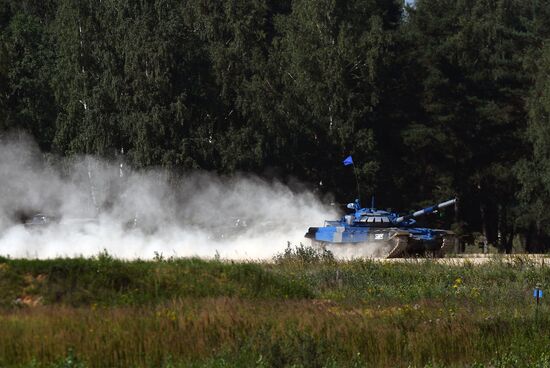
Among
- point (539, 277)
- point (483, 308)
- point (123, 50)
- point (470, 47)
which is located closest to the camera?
point (483, 308)

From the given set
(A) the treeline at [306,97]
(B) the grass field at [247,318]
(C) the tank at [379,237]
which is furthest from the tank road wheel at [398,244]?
(A) the treeline at [306,97]

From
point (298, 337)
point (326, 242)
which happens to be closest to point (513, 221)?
point (326, 242)

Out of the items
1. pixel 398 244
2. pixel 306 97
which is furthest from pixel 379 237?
pixel 306 97

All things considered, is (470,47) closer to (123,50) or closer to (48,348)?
(123,50)

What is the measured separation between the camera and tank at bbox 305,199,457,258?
37.8 metres

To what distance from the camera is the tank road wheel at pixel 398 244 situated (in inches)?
1474

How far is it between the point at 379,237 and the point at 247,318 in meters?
21.0

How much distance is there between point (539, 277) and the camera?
26.2 meters

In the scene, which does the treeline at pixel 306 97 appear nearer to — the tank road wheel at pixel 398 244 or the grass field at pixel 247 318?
the tank road wheel at pixel 398 244

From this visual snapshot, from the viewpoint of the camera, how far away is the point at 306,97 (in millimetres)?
56844

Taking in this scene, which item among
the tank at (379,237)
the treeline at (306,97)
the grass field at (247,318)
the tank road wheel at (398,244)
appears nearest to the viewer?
the grass field at (247,318)

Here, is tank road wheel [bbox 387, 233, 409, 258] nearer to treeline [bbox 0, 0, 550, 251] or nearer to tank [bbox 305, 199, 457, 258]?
tank [bbox 305, 199, 457, 258]

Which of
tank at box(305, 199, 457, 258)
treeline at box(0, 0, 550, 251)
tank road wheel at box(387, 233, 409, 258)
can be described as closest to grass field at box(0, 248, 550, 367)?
tank road wheel at box(387, 233, 409, 258)

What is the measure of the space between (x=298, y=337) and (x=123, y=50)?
38889 millimetres
